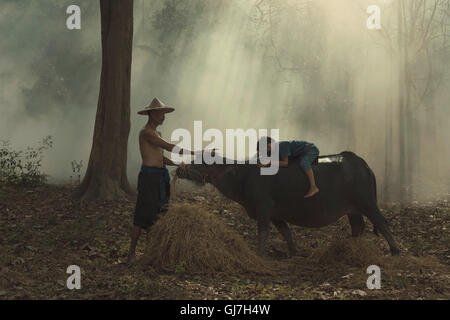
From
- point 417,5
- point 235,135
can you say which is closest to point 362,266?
point 235,135

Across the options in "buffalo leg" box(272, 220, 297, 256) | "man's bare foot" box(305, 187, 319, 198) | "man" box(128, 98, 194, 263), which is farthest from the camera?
"buffalo leg" box(272, 220, 297, 256)

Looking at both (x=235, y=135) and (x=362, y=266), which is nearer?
(x=362, y=266)

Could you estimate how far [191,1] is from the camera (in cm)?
2430

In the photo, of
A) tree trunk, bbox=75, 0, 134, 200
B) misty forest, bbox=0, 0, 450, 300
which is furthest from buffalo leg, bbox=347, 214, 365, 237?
tree trunk, bbox=75, 0, 134, 200

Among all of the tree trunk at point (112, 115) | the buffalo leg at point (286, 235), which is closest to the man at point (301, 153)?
the buffalo leg at point (286, 235)

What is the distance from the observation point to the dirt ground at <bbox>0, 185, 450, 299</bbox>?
622 centimetres

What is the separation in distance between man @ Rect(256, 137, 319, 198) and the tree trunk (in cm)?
423

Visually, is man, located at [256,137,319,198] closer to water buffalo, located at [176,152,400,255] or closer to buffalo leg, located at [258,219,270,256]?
water buffalo, located at [176,152,400,255]

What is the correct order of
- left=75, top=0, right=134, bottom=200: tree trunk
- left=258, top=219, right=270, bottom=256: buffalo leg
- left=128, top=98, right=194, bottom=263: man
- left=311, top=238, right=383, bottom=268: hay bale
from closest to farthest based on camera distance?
left=128, top=98, right=194, bottom=263: man
left=311, top=238, right=383, bottom=268: hay bale
left=258, top=219, right=270, bottom=256: buffalo leg
left=75, top=0, right=134, bottom=200: tree trunk

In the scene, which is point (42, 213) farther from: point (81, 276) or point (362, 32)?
point (362, 32)

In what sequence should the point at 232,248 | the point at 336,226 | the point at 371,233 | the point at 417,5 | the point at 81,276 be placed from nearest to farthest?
the point at 81,276
the point at 232,248
the point at 371,233
the point at 336,226
the point at 417,5

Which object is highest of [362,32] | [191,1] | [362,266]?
[191,1]

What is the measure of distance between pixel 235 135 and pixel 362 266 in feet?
47.0

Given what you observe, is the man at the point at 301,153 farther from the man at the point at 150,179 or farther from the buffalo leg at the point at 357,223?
the man at the point at 150,179
